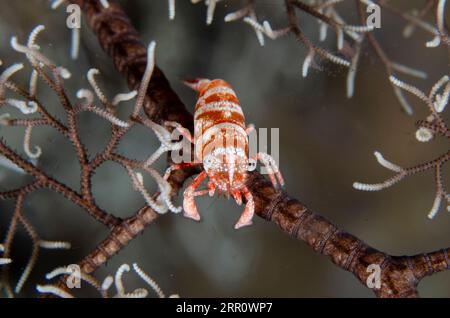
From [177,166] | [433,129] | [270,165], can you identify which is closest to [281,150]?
→ [270,165]

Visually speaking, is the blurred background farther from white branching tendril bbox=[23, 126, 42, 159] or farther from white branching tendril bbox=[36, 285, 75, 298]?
white branching tendril bbox=[36, 285, 75, 298]

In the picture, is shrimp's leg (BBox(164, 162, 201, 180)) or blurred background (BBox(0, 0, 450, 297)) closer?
shrimp's leg (BBox(164, 162, 201, 180))

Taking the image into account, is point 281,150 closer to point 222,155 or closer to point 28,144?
point 222,155

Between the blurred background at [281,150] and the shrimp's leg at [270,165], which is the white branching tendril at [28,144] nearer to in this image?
the blurred background at [281,150]

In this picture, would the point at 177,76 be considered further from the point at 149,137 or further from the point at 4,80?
the point at 4,80

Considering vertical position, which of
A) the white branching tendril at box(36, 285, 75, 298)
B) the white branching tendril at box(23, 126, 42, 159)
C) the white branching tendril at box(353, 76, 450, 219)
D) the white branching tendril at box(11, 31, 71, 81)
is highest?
the white branching tendril at box(11, 31, 71, 81)

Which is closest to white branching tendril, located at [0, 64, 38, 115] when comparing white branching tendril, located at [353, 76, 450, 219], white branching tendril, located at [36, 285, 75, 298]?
white branching tendril, located at [36, 285, 75, 298]

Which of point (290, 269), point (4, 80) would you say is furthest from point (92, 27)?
point (290, 269)
